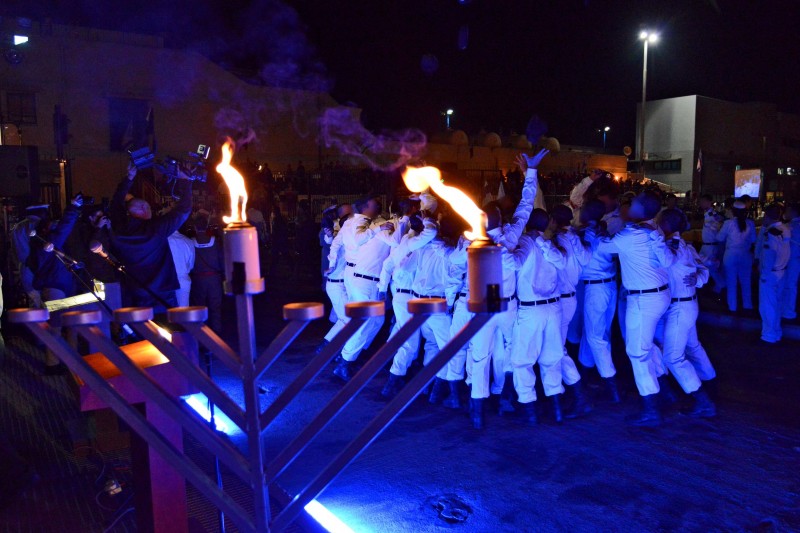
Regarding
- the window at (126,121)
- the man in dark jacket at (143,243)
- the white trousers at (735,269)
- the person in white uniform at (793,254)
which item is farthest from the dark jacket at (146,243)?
the window at (126,121)

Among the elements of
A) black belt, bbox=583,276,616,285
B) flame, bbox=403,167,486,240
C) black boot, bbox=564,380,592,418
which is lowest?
black boot, bbox=564,380,592,418

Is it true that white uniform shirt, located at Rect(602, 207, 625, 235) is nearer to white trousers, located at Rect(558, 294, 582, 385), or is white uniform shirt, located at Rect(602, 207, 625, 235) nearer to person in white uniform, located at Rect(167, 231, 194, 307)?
white trousers, located at Rect(558, 294, 582, 385)

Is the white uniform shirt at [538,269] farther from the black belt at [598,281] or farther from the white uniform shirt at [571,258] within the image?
the black belt at [598,281]

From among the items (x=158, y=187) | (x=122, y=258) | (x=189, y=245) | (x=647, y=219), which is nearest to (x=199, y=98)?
(x=158, y=187)

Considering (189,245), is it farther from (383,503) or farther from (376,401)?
(383,503)

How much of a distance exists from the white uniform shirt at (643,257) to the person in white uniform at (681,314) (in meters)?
0.19

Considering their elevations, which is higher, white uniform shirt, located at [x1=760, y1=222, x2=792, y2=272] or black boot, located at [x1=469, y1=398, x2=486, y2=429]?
white uniform shirt, located at [x1=760, y1=222, x2=792, y2=272]

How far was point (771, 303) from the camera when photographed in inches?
352

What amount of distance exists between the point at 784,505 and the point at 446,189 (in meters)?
3.71

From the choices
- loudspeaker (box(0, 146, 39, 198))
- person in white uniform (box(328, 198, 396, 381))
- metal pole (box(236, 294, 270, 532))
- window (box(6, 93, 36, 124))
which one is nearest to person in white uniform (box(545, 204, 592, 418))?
person in white uniform (box(328, 198, 396, 381))

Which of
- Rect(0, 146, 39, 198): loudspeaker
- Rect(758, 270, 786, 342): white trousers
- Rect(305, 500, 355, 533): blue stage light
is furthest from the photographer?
Rect(0, 146, 39, 198): loudspeaker

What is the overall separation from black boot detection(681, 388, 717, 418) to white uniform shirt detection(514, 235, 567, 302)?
→ 1.74 metres

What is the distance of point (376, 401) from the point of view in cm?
673

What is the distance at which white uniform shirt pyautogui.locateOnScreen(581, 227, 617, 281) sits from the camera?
6.55 meters
